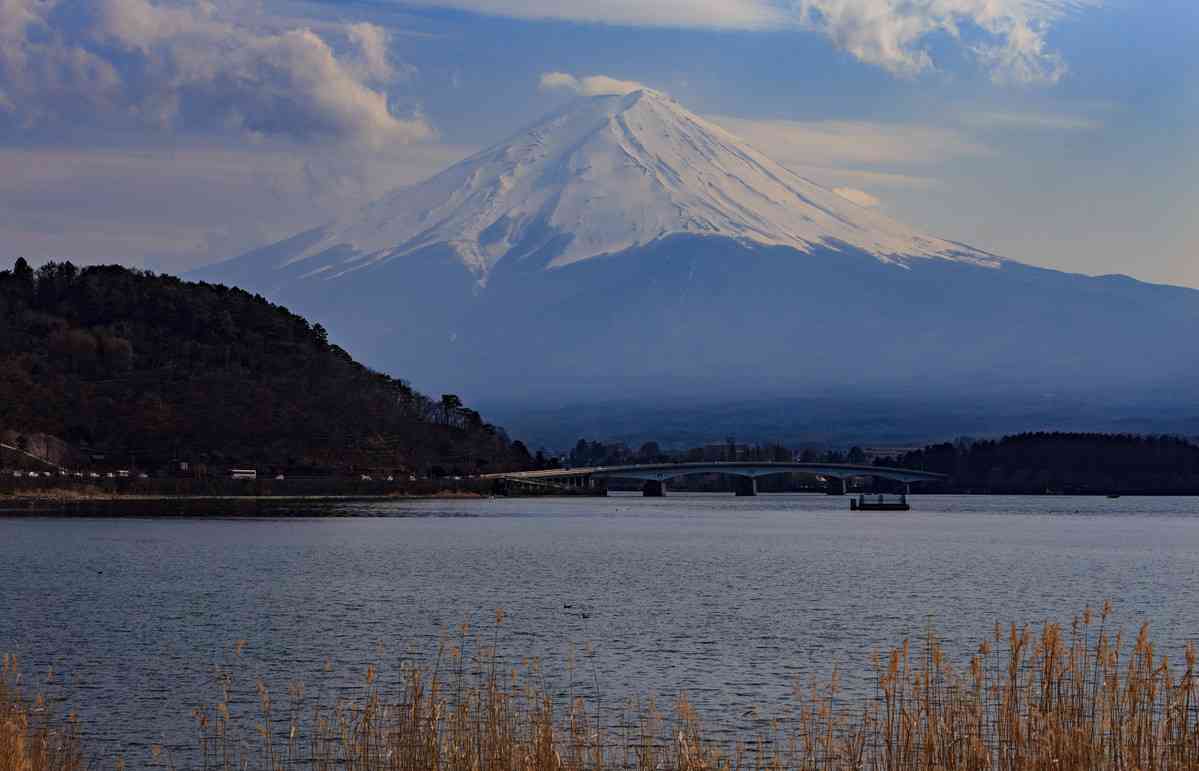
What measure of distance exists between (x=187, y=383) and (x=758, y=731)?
145 m

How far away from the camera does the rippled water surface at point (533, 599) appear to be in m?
33.6

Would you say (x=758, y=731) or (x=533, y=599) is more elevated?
(x=533, y=599)

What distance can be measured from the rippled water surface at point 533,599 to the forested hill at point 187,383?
55283mm

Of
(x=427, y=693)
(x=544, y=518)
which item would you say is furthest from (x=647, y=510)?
(x=427, y=693)

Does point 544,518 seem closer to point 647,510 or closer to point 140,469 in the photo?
point 647,510

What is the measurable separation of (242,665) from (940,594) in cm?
2630

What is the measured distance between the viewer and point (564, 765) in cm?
2275

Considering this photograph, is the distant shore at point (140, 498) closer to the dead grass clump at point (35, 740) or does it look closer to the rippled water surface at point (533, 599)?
the rippled water surface at point (533, 599)

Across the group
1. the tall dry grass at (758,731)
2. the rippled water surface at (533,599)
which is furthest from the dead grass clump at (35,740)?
the rippled water surface at (533,599)

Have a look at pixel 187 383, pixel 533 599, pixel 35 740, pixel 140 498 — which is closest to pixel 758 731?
pixel 35 740

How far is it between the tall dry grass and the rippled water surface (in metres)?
1.43

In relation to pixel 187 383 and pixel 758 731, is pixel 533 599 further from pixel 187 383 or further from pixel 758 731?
pixel 187 383

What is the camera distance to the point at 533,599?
50.1 meters

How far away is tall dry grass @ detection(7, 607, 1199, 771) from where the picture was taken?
813 inches
